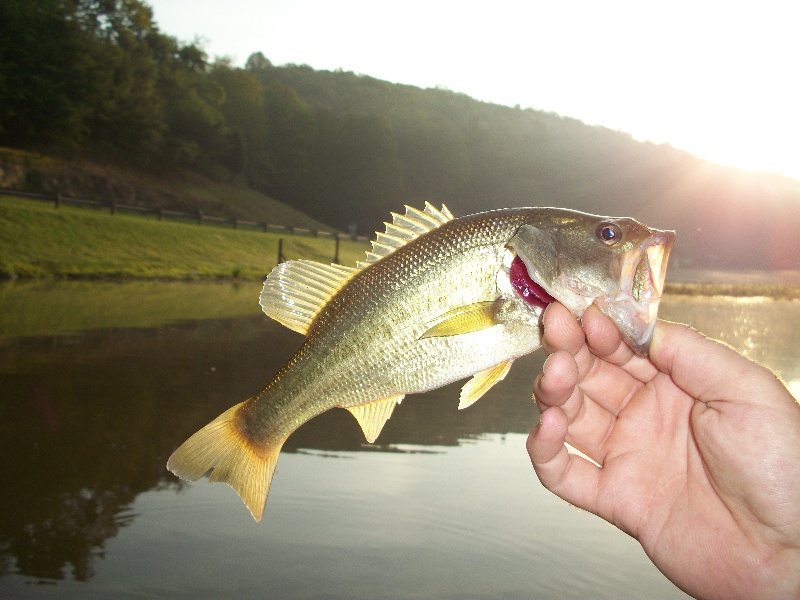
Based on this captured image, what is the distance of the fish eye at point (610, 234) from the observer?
2410 mm

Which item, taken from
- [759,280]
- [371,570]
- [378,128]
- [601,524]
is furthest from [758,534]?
[378,128]

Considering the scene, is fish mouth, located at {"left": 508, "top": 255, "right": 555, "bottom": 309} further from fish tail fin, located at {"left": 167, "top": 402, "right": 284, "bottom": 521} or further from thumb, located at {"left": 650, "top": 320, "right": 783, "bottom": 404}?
fish tail fin, located at {"left": 167, "top": 402, "right": 284, "bottom": 521}

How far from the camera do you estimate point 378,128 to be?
7469 centimetres

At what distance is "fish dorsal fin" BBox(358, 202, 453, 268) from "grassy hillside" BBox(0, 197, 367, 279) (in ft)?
86.0

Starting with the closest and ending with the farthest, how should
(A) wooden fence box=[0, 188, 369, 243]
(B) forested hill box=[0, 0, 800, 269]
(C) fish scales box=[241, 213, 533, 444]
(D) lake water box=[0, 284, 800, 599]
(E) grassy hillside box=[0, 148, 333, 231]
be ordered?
(C) fish scales box=[241, 213, 533, 444]
(D) lake water box=[0, 284, 800, 599]
(A) wooden fence box=[0, 188, 369, 243]
(B) forested hill box=[0, 0, 800, 269]
(E) grassy hillside box=[0, 148, 333, 231]

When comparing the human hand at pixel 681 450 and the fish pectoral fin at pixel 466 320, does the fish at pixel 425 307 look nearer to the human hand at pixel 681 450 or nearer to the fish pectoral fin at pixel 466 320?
the fish pectoral fin at pixel 466 320

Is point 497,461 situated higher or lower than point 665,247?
lower

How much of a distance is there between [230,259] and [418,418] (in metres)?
28.5

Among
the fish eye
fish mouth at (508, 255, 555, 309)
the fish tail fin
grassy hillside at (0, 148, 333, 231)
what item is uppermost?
the fish eye

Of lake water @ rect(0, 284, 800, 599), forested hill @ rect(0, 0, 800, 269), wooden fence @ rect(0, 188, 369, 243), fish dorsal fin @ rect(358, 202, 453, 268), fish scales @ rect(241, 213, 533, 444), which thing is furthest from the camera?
forested hill @ rect(0, 0, 800, 269)

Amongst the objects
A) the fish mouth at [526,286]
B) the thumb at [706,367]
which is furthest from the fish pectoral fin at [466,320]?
the thumb at [706,367]

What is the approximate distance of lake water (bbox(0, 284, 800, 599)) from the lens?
556 cm

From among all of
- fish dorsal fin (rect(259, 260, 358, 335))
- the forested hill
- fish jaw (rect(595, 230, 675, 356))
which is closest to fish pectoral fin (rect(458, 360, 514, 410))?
fish jaw (rect(595, 230, 675, 356))

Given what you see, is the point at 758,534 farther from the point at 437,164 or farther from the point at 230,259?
the point at 437,164
